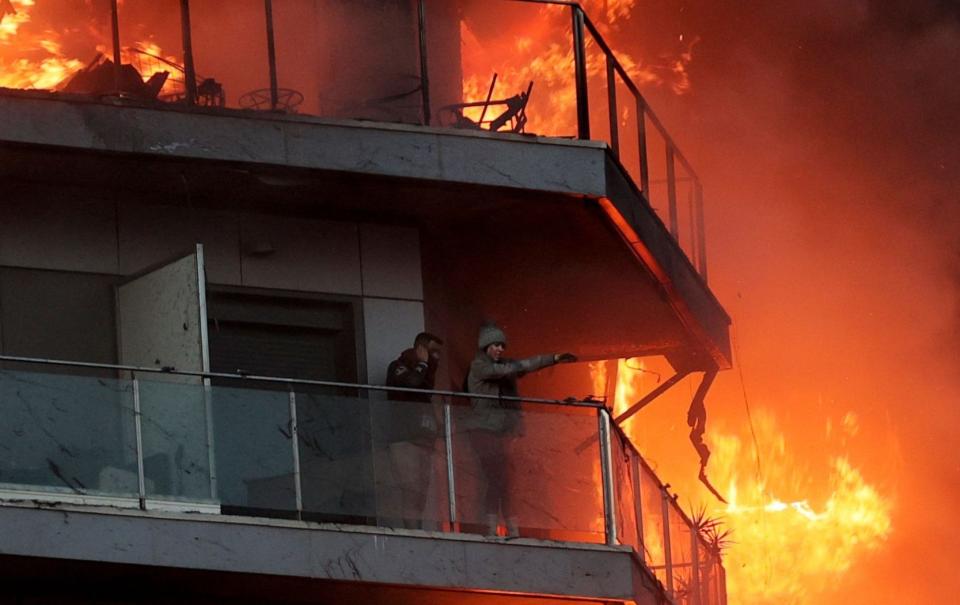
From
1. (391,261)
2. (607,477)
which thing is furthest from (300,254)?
(607,477)

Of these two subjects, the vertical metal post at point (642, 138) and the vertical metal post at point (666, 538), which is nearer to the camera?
the vertical metal post at point (666, 538)

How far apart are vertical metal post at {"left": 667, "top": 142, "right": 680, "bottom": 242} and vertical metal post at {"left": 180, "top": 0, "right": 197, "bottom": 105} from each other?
4.85m

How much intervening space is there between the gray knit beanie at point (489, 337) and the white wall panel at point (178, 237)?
1.93m

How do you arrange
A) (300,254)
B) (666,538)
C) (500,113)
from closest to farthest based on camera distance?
(666,538) → (300,254) → (500,113)

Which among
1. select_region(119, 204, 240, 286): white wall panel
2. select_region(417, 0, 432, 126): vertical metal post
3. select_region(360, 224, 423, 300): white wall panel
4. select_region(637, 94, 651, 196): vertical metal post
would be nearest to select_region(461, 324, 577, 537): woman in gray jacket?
select_region(360, 224, 423, 300): white wall panel

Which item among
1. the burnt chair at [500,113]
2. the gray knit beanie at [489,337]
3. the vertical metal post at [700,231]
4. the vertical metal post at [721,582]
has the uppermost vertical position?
the burnt chair at [500,113]

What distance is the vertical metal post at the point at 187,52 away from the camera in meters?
24.7

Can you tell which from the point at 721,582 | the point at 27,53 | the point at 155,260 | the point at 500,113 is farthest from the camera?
the point at 721,582

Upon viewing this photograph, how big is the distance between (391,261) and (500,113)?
1427 millimetres

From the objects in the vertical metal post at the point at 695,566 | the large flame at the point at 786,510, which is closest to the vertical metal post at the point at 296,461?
the vertical metal post at the point at 695,566

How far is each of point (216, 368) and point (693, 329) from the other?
489cm

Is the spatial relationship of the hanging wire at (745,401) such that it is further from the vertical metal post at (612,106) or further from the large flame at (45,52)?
the large flame at (45,52)

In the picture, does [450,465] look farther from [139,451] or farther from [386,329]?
[386,329]

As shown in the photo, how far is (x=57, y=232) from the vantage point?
973 inches
